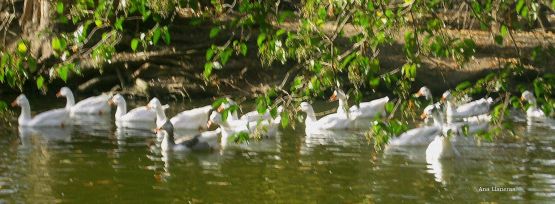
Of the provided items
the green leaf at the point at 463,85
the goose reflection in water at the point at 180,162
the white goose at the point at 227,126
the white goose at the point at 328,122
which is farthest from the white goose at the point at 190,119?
the green leaf at the point at 463,85

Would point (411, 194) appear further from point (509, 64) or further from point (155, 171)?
point (509, 64)

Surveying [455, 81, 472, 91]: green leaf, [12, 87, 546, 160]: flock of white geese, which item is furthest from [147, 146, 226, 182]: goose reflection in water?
[455, 81, 472, 91]: green leaf

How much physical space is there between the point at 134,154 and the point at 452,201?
5.28 meters

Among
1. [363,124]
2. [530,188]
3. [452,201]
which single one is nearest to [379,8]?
[452,201]

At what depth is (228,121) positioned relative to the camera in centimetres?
1862

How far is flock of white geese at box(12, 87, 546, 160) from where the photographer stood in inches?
631

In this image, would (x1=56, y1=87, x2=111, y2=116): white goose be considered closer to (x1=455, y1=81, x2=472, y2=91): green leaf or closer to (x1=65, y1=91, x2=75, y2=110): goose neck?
(x1=65, y1=91, x2=75, y2=110): goose neck

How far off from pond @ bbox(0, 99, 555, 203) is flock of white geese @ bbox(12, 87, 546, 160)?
0.89 feet

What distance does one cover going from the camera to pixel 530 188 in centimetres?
1281

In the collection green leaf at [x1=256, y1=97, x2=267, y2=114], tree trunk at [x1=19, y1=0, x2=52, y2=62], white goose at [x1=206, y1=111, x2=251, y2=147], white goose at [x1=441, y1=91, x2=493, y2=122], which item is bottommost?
white goose at [x1=441, y1=91, x2=493, y2=122]

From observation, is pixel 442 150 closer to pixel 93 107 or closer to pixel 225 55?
pixel 225 55

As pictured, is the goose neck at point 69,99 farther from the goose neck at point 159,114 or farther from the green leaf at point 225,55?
the green leaf at point 225,55

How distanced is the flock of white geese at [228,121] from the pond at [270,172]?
27 cm

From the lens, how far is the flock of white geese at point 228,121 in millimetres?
16031
